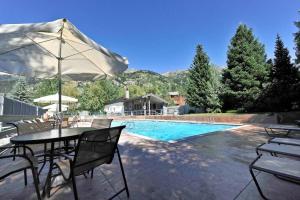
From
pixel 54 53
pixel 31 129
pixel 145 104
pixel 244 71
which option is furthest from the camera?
pixel 145 104

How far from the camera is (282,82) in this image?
13.3 m

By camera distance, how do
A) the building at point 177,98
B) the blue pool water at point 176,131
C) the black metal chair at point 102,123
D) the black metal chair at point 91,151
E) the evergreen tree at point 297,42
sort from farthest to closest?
the building at point 177,98
the evergreen tree at point 297,42
the blue pool water at point 176,131
the black metal chair at point 102,123
the black metal chair at point 91,151

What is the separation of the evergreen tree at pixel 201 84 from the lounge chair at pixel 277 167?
1693cm

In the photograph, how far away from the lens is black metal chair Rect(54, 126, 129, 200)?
70.7 inches

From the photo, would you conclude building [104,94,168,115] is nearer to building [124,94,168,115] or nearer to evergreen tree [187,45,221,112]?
building [124,94,168,115]

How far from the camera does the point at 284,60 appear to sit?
546 inches

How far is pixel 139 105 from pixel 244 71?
18322mm

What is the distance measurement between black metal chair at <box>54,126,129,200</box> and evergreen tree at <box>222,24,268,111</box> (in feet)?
50.4

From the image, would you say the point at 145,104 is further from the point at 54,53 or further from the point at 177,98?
the point at 54,53

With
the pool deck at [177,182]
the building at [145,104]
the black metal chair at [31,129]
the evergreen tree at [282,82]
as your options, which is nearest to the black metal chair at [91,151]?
the pool deck at [177,182]

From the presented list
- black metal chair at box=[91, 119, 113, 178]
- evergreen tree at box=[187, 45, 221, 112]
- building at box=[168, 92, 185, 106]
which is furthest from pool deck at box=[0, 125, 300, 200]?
building at box=[168, 92, 185, 106]

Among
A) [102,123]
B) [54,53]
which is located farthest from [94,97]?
[102,123]

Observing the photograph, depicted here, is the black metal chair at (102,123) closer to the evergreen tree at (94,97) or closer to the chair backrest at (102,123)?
the chair backrest at (102,123)

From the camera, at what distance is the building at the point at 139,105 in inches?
1096
